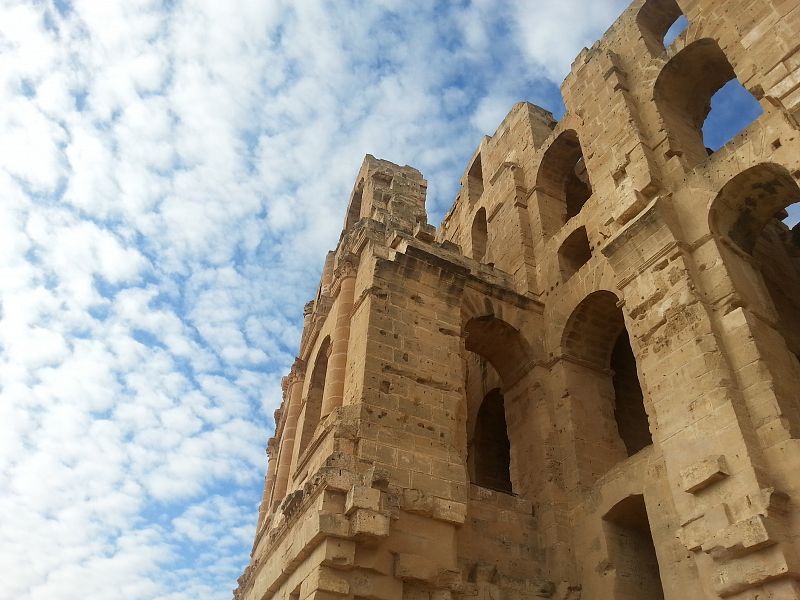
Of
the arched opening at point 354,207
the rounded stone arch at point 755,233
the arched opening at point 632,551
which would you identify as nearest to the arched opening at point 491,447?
the arched opening at point 632,551

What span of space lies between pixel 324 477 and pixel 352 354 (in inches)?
101

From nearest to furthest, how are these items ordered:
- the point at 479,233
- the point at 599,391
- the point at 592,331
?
the point at 599,391, the point at 592,331, the point at 479,233

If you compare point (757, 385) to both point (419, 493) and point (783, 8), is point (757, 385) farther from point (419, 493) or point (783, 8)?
point (783, 8)

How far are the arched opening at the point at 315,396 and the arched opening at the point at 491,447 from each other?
3.57 m

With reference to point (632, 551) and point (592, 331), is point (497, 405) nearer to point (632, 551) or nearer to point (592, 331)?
point (592, 331)

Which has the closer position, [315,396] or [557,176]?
[315,396]

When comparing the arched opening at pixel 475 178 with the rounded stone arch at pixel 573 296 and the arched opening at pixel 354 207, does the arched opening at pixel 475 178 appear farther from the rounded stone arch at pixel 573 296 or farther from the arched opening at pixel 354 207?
the rounded stone arch at pixel 573 296

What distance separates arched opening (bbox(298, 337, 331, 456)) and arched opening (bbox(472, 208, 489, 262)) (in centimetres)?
683

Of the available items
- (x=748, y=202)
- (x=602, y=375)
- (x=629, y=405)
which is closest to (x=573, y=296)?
(x=602, y=375)

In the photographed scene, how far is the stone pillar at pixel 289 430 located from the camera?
519 inches

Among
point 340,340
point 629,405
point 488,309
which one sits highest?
point 488,309

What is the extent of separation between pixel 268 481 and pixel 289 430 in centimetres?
261

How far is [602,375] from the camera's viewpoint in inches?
449

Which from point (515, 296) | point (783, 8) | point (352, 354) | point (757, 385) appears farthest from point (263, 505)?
point (783, 8)
